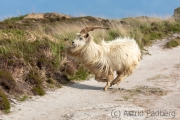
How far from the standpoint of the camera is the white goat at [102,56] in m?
11.1

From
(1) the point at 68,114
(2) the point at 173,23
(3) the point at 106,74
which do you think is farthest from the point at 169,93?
(2) the point at 173,23

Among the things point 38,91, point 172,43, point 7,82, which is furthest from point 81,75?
point 172,43

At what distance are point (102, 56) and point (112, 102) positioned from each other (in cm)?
207

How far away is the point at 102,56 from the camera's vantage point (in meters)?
11.2

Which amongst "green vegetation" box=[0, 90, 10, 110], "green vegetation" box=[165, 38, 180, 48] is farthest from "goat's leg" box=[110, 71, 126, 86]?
"green vegetation" box=[165, 38, 180, 48]

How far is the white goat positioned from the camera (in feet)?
36.4

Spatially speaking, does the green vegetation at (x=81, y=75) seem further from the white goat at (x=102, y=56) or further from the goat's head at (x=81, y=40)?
the goat's head at (x=81, y=40)

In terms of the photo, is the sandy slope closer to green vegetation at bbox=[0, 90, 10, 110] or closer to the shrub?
green vegetation at bbox=[0, 90, 10, 110]

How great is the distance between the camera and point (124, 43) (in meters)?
11.6

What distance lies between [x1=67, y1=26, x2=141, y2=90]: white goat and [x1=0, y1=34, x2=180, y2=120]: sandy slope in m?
0.53

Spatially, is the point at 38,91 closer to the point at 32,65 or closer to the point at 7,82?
the point at 7,82

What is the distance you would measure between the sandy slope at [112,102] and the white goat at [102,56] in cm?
53

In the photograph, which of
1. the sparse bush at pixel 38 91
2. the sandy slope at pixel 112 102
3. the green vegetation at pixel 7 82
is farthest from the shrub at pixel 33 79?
the green vegetation at pixel 7 82

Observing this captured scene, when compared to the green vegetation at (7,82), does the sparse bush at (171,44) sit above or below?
above
